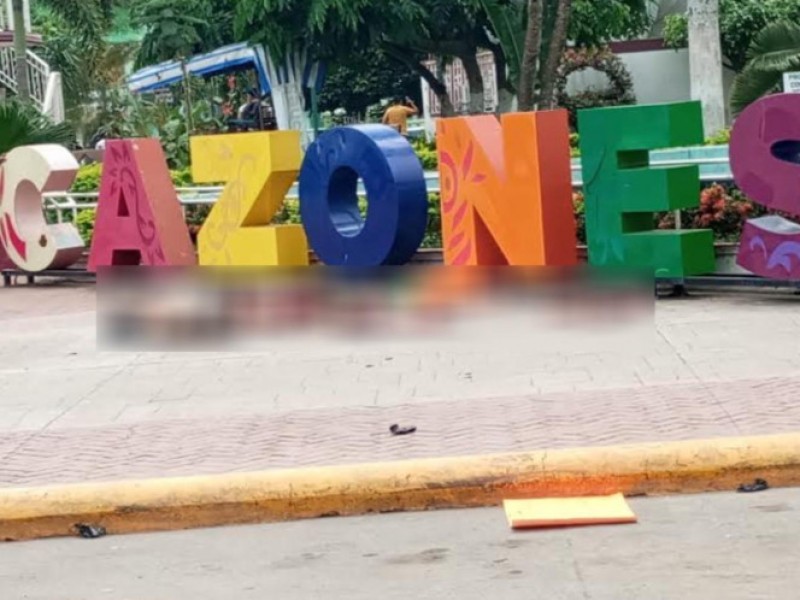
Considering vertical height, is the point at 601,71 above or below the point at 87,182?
above

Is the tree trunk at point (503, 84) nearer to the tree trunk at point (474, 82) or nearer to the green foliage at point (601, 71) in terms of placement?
the tree trunk at point (474, 82)

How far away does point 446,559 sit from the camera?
612 centimetres

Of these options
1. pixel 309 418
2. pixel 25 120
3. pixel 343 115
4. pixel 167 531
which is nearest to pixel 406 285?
pixel 309 418

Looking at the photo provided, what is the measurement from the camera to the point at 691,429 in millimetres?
7578

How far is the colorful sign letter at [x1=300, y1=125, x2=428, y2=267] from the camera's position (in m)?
13.1

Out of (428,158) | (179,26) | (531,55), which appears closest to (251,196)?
(428,158)

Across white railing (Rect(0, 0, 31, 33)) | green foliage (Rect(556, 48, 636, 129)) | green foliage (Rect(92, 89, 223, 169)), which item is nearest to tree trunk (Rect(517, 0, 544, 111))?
green foliage (Rect(92, 89, 223, 169))

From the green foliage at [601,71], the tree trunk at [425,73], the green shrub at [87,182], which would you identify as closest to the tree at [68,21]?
the green shrub at [87,182]

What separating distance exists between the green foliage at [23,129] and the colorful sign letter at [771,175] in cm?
1033

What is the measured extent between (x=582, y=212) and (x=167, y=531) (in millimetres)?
7418

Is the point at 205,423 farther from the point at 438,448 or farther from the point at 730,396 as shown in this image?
the point at 730,396

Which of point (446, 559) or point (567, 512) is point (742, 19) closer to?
Result: point (567, 512)

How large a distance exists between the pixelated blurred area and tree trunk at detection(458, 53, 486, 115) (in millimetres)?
18409

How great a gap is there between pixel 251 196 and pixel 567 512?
8192 millimetres
